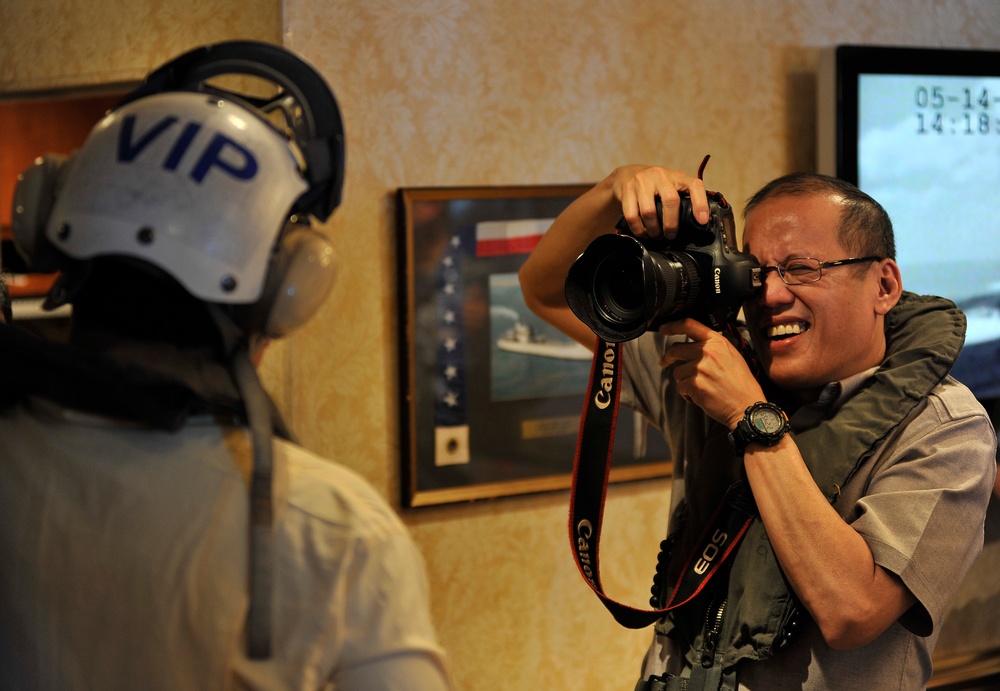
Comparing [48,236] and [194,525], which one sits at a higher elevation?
[48,236]

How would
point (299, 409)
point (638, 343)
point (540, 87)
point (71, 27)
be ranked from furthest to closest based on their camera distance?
point (71, 27)
point (540, 87)
point (299, 409)
point (638, 343)

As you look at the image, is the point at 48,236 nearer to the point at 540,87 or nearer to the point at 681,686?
the point at 681,686

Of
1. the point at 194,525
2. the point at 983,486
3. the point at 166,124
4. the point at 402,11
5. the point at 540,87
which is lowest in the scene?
the point at 983,486

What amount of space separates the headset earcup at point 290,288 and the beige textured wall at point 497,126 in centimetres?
119

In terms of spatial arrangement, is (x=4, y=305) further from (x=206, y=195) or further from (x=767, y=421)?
(x=767, y=421)

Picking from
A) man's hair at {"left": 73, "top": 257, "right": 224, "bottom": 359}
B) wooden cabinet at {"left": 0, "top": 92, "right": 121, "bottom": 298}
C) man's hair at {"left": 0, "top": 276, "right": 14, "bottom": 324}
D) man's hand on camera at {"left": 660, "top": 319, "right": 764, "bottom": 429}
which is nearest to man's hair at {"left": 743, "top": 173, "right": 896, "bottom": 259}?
man's hand on camera at {"left": 660, "top": 319, "right": 764, "bottom": 429}

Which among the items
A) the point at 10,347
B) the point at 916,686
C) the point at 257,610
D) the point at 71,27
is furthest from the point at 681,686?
the point at 71,27

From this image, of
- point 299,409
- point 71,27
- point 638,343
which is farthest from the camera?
point 71,27

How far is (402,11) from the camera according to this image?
198cm

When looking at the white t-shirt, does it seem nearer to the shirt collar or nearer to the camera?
the camera

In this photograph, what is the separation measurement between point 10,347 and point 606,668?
1864mm

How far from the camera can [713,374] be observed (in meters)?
1.30

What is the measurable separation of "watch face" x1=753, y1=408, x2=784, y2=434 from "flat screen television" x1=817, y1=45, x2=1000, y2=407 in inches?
48.9

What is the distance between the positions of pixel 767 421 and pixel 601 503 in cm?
33
